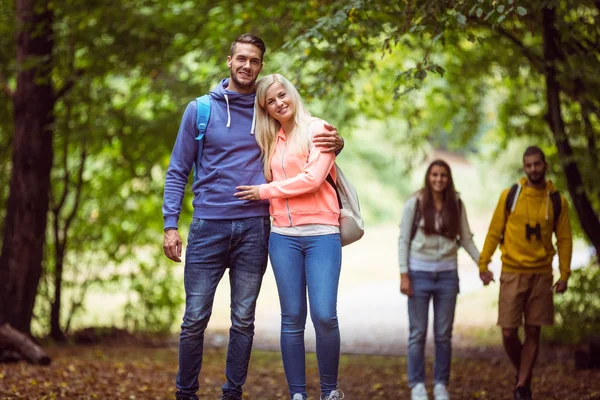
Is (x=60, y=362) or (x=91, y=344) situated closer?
(x=60, y=362)

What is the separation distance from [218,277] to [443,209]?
2.47 m

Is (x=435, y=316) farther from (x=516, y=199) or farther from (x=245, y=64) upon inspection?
(x=245, y=64)

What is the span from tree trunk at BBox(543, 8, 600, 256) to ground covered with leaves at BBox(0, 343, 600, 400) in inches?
58.9

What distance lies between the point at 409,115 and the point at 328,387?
23.9ft

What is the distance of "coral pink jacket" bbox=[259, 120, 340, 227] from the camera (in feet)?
15.1

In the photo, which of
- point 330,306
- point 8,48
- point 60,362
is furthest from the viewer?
point 8,48

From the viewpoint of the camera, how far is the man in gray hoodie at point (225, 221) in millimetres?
4758

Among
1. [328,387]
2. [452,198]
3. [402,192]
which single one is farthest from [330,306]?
[402,192]

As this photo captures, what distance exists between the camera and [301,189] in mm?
4586

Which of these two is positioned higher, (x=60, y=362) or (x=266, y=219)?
(x=266, y=219)

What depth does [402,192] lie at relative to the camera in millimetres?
34594

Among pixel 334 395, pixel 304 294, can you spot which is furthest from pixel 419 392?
pixel 304 294

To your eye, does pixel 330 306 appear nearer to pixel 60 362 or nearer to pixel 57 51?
pixel 60 362

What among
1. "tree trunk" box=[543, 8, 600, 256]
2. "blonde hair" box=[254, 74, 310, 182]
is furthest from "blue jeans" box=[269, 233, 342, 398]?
"tree trunk" box=[543, 8, 600, 256]
